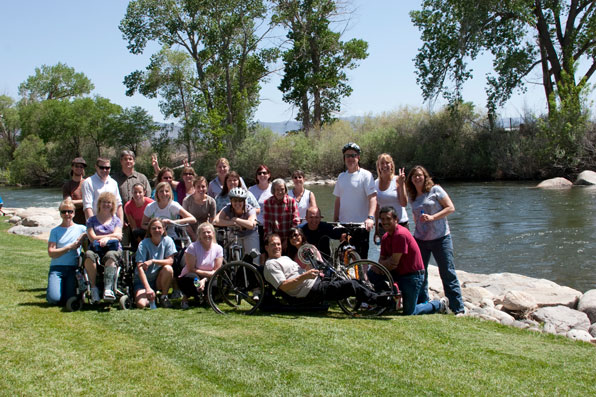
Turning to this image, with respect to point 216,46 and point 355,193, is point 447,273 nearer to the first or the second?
point 355,193

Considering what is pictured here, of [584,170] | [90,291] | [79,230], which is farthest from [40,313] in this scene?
[584,170]

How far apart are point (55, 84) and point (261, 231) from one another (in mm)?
70198

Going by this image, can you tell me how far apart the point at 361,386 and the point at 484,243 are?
1306cm

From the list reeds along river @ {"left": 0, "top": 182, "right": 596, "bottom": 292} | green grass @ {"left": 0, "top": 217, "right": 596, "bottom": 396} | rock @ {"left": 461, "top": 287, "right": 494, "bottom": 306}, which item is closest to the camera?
green grass @ {"left": 0, "top": 217, "right": 596, "bottom": 396}

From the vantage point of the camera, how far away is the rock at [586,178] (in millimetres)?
29031

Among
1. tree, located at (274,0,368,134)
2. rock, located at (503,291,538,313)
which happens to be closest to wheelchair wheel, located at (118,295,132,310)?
rock, located at (503,291,538,313)

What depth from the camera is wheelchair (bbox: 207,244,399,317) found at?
20.9 feet

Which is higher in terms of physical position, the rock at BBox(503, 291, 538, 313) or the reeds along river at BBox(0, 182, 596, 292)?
the rock at BBox(503, 291, 538, 313)

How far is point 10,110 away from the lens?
2387 inches

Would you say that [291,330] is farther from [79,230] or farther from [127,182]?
[127,182]

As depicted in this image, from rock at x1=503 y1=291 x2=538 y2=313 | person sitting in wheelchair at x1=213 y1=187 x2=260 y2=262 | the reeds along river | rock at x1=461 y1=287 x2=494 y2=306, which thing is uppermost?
person sitting in wheelchair at x1=213 y1=187 x2=260 y2=262

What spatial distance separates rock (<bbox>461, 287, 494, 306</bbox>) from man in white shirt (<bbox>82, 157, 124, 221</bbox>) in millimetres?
5213

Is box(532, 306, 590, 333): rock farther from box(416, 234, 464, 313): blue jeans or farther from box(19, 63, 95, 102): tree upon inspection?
box(19, 63, 95, 102): tree

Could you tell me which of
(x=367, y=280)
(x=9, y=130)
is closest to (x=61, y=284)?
(x=367, y=280)
